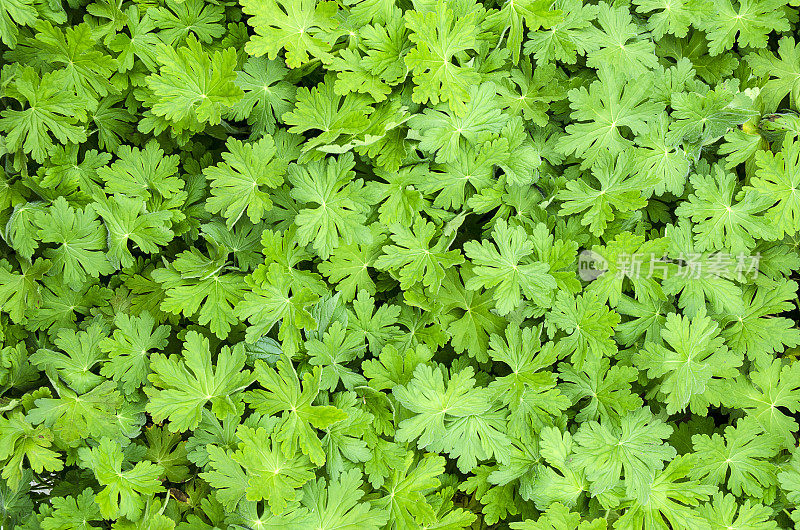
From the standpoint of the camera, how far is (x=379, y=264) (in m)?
1.78

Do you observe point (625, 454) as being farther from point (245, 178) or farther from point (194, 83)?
point (194, 83)

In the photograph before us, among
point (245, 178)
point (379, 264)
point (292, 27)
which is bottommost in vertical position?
point (379, 264)

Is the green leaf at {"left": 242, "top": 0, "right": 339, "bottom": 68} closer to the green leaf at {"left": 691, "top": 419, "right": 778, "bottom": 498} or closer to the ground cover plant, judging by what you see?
the ground cover plant

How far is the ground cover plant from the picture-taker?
172 centimetres

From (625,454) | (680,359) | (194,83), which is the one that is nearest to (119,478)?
(194,83)

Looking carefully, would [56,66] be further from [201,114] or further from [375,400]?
[375,400]

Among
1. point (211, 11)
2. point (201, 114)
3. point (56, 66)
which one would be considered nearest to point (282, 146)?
point (201, 114)

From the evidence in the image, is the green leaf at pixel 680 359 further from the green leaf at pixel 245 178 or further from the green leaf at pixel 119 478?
the green leaf at pixel 119 478

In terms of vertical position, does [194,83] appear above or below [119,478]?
above

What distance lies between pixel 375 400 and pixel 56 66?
1.28 m

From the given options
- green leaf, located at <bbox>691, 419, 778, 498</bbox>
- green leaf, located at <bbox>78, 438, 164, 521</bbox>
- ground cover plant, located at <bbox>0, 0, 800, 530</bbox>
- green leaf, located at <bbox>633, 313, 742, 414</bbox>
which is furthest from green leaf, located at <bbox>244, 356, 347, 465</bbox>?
green leaf, located at <bbox>691, 419, 778, 498</bbox>

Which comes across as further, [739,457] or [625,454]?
[739,457]

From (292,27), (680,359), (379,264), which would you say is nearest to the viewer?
(292,27)

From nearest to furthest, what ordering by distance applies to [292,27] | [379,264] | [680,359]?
1. [292,27]
2. [379,264]
3. [680,359]
